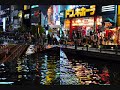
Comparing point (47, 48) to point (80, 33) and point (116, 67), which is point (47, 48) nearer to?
point (80, 33)

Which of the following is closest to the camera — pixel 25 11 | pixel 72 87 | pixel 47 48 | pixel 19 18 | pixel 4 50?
pixel 72 87

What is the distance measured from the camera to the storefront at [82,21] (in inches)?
155

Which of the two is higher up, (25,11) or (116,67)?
(25,11)

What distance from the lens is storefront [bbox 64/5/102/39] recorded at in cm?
393

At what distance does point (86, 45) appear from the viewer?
4.45 m

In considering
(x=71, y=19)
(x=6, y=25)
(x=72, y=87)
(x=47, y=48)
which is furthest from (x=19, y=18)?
(x=72, y=87)

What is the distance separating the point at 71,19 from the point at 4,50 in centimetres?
97

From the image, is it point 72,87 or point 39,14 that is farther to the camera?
point 39,14

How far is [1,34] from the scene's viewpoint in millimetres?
3459

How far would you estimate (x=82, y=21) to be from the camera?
175 inches

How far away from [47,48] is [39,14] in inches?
16.0

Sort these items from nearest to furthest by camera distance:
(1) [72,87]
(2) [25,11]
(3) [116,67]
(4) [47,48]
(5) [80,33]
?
1. (1) [72,87]
2. (2) [25,11]
3. (4) [47,48]
4. (5) [80,33]
5. (3) [116,67]
